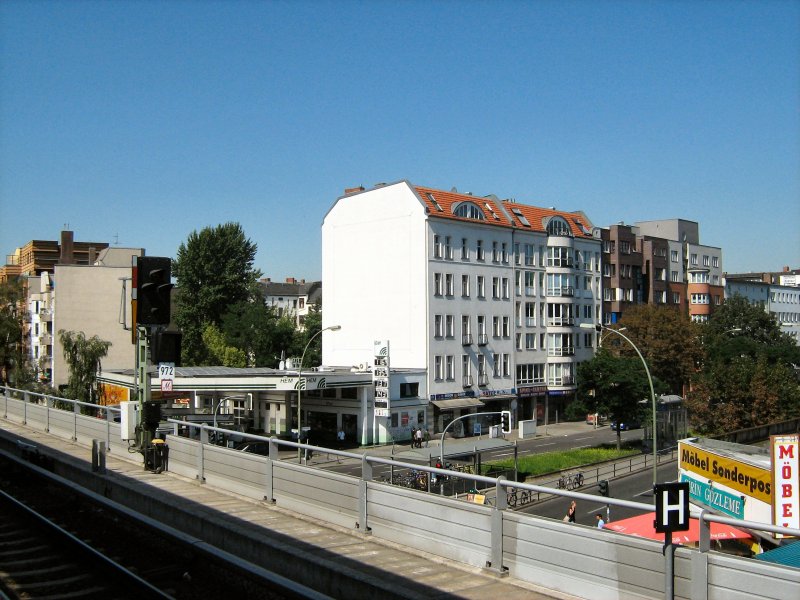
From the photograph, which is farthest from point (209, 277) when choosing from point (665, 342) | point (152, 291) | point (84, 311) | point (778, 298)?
point (778, 298)

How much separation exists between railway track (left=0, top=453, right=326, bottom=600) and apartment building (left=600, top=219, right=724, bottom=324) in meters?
72.1

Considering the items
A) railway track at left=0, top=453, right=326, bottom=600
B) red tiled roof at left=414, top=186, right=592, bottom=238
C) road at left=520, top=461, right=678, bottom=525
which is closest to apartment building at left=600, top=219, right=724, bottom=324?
red tiled roof at left=414, top=186, right=592, bottom=238

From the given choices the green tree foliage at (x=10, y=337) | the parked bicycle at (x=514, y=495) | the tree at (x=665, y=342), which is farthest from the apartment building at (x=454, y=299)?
the parked bicycle at (x=514, y=495)

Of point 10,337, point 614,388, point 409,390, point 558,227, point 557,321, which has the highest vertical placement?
point 558,227

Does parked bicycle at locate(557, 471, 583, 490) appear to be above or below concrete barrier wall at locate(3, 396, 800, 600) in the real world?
below

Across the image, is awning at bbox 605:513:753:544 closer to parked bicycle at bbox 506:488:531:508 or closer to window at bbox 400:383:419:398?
parked bicycle at bbox 506:488:531:508

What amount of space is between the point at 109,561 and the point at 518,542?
18.5 ft

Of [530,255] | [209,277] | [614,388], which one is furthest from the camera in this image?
[209,277]

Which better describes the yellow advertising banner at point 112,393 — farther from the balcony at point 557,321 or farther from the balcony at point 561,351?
the balcony at point 557,321

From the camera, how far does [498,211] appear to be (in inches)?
2830

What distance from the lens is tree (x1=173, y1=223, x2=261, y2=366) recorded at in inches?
3433

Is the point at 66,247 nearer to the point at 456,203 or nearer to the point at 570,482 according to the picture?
the point at 456,203

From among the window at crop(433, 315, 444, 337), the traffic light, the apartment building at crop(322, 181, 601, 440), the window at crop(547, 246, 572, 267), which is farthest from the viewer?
the window at crop(547, 246, 572, 267)

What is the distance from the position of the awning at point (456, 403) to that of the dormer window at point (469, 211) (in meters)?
14.6
